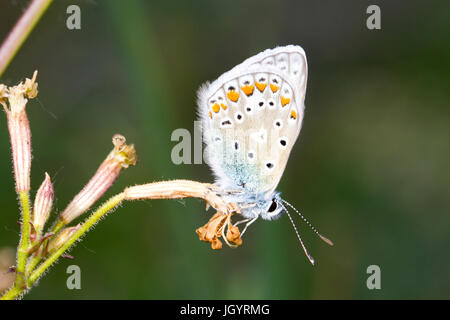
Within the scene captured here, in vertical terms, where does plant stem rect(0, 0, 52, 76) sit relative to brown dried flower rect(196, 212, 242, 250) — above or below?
above

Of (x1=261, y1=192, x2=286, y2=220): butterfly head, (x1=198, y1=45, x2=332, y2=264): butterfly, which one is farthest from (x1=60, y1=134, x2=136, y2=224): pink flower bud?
(x1=261, y1=192, x2=286, y2=220): butterfly head

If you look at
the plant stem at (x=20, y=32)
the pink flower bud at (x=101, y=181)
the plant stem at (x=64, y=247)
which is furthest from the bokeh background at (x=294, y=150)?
the plant stem at (x=64, y=247)

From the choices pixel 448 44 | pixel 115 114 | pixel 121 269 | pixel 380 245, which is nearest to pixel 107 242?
pixel 121 269

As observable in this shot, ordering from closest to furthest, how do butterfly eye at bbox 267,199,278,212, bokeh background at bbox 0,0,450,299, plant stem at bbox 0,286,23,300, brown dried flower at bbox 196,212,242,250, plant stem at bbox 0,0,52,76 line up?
plant stem at bbox 0,286,23,300, plant stem at bbox 0,0,52,76, brown dried flower at bbox 196,212,242,250, butterfly eye at bbox 267,199,278,212, bokeh background at bbox 0,0,450,299

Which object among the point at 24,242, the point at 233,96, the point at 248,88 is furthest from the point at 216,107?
the point at 24,242

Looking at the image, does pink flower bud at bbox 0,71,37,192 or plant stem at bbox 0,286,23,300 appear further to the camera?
pink flower bud at bbox 0,71,37,192

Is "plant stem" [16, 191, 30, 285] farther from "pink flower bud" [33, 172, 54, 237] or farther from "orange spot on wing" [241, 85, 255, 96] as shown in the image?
"orange spot on wing" [241, 85, 255, 96]

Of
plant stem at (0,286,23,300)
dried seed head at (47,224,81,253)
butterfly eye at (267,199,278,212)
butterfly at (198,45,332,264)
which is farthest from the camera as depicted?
butterfly eye at (267,199,278,212)

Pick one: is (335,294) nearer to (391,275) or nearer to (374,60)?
(391,275)
